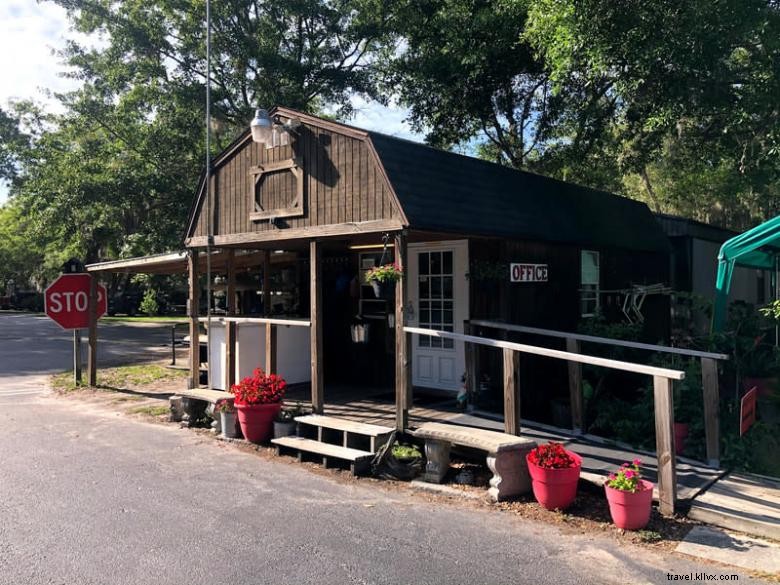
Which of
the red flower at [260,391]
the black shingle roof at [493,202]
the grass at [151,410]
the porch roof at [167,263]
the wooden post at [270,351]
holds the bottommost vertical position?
the grass at [151,410]

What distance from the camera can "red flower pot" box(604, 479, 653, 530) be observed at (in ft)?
14.4

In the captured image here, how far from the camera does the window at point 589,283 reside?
9359mm

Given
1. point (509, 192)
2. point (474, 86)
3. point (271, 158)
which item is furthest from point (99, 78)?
point (509, 192)

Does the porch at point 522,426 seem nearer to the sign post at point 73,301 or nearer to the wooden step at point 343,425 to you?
the wooden step at point 343,425

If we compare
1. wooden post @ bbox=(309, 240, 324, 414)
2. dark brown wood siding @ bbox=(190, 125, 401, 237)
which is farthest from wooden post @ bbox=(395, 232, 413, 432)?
wooden post @ bbox=(309, 240, 324, 414)

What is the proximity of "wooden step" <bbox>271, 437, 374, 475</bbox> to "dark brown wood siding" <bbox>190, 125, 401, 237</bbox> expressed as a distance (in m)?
2.53

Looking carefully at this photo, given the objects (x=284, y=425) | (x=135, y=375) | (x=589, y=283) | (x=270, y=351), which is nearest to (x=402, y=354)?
(x=284, y=425)

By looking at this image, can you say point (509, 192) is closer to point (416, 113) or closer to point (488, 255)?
point (488, 255)

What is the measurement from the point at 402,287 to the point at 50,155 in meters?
18.9

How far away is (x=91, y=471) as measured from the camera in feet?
20.1

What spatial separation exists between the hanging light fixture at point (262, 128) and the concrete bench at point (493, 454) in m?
4.11

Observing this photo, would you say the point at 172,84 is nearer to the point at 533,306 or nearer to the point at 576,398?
the point at 533,306

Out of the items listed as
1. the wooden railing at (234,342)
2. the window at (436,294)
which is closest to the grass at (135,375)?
the wooden railing at (234,342)

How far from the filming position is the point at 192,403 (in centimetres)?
822
